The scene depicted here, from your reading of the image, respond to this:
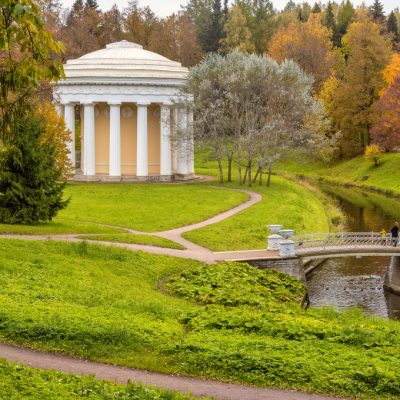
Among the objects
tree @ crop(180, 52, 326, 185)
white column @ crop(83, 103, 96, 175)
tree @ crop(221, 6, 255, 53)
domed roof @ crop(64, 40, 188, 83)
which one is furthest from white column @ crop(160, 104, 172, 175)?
tree @ crop(221, 6, 255, 53)

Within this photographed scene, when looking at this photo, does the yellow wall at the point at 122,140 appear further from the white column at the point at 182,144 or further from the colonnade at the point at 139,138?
the white column at the point at 182,144

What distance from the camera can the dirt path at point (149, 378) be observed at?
13000 millimetres

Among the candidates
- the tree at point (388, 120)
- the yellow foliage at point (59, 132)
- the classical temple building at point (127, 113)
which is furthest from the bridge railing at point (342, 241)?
the tree at point (388, 120)

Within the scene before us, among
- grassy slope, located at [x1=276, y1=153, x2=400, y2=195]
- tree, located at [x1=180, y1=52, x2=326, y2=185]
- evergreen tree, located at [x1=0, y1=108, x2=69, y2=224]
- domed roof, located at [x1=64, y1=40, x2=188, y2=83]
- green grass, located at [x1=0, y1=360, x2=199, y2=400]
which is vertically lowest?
grassy slope, located at [x1=276, y1=153, x2=400, y2=195]

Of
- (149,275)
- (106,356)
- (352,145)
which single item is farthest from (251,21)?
(106,356)

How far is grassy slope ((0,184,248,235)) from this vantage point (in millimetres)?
34000

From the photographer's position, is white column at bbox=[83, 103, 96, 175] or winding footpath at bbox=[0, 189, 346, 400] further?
white column at bbox=[83, 103, 96, 175]

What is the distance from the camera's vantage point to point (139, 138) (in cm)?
5625

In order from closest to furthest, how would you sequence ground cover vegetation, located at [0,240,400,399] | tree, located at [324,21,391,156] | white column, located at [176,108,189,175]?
ground cover vegetation, located at [0,240,400,399], white column, located at [176,108,189,175], tree, located at [324,21,391,156]

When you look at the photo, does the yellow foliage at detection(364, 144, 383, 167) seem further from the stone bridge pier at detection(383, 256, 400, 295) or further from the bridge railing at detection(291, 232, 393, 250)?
the stone bridge pier at detection(383, 256, 400, 295)

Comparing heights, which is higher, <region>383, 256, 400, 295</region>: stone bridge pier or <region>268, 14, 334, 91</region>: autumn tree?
<region>268, 14, 334, 91</region>: autumn tree

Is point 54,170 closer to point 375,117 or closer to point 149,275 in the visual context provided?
point 149,275

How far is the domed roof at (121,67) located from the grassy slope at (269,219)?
34.3 ft

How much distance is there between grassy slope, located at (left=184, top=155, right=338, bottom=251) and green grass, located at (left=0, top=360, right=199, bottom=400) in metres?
20.9
